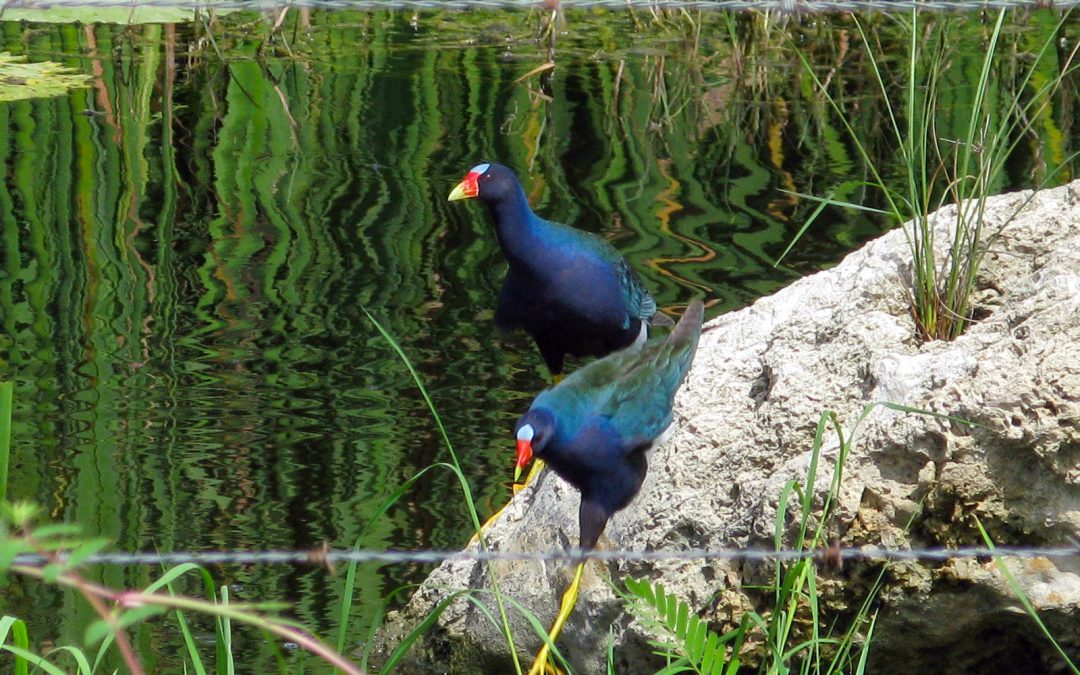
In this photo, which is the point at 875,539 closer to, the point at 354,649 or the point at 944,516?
the point at 944,516

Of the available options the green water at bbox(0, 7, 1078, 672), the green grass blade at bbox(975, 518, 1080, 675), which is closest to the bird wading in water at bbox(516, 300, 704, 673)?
the green grass blade at bbox(975, 518, 1080, 675)

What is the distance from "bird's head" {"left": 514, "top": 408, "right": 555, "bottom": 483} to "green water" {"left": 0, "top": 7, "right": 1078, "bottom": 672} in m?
0.92

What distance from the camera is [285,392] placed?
4.77 meters

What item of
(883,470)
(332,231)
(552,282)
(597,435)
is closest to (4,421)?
(597,435)

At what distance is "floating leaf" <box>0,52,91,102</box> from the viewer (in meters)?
7.46

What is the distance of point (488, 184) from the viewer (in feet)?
14.5

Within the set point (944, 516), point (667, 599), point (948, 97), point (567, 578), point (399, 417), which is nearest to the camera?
point (667, 599)

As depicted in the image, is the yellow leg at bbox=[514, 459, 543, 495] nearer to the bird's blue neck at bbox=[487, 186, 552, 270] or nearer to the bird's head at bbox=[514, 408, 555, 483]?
the bird's blue neck at bbox=[487, 186, 552, 270]

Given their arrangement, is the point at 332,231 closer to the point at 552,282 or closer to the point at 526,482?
the point at 552,282

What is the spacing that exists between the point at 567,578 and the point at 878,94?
515 centimetres

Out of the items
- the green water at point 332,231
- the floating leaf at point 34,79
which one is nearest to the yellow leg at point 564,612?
the green water at point 332,231

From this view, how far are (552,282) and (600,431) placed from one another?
4.01 ft

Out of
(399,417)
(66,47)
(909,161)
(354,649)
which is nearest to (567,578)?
(354,649)

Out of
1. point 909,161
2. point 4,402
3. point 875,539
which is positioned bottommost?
point 875,539
